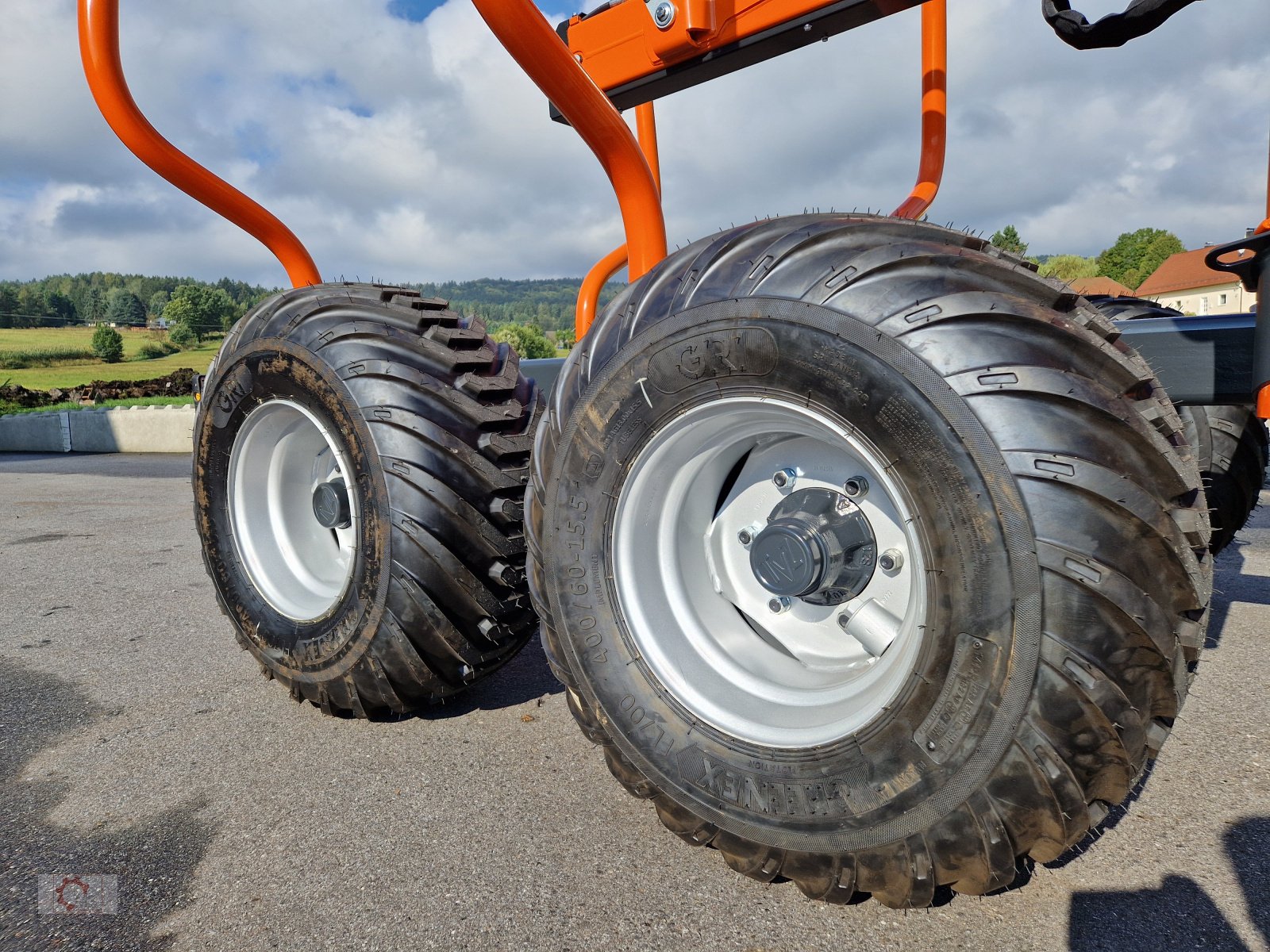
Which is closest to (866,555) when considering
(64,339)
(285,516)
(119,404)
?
(285,516)

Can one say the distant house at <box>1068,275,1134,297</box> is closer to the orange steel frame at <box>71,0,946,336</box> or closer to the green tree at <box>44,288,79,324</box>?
the orange steel frame at <box>71,0,946,336</box>

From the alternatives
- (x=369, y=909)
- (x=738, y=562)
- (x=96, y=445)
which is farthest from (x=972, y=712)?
(x=96, y=445)

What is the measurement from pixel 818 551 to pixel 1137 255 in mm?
63350

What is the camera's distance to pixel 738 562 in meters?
2.12

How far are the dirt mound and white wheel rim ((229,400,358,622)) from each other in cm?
2253

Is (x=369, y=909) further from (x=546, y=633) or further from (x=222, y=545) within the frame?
(x=222, y=545)

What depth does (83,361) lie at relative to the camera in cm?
4259

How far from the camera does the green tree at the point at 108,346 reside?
43.9 m

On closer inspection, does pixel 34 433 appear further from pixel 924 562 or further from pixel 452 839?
pixel 924 562

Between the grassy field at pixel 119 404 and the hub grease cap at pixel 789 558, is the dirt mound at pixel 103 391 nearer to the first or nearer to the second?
the grassy field at pixel 119 404

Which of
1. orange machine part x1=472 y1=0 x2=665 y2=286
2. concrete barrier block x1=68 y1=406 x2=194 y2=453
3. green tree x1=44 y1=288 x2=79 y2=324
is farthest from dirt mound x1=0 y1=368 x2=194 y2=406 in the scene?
green tree x1=44 y1=288 x2=79 y2=324

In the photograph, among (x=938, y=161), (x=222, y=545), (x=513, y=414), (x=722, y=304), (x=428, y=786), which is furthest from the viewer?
(x=938, y=161)

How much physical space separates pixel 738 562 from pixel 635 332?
0.64 metres

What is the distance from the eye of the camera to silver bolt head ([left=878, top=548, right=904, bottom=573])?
1.85 metres
